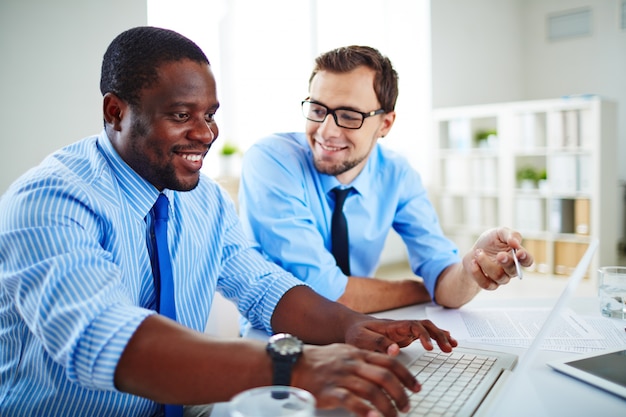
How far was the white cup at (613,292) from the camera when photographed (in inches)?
53.3

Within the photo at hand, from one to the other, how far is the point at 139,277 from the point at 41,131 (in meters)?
1.18

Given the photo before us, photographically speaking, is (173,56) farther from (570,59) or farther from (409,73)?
(570,59)

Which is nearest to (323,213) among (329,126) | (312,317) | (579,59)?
(329,126)

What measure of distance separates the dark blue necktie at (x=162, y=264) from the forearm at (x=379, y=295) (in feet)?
1.97

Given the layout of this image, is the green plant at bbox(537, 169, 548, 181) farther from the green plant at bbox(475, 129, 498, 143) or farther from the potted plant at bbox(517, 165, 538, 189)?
the green plant at bbox(475, 129, 498, 143)

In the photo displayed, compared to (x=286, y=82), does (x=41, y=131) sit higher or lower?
lower

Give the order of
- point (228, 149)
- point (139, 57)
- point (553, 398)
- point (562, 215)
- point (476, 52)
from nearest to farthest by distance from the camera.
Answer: point (553, 398) < point (139, 57) < point (228, 149) < point (562, 215) < point (476, 52)

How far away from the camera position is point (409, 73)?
217 inches

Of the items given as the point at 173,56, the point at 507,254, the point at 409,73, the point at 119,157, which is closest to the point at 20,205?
the point at 119,157

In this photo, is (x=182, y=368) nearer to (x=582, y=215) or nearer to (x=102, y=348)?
(x=102, y=348)

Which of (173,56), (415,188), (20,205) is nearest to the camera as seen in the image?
(20,205)

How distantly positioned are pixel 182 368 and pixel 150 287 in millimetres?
384

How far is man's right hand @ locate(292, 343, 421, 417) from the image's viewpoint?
74cm

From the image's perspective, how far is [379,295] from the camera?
1.60 m
